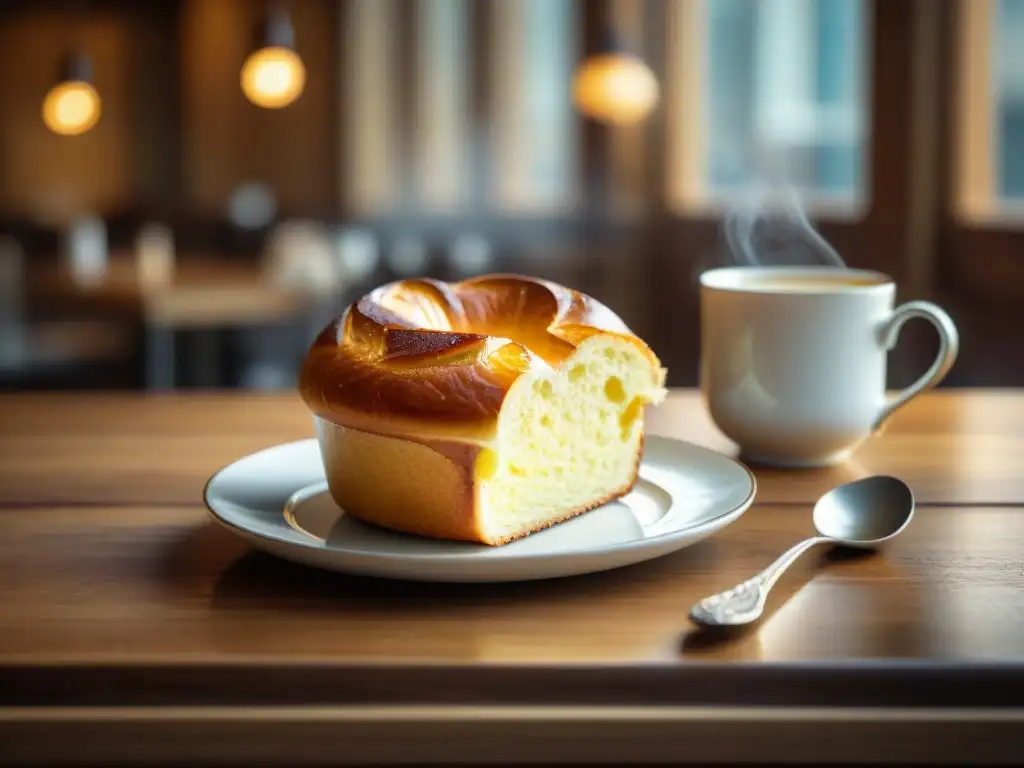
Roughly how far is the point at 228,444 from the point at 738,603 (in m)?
0.67

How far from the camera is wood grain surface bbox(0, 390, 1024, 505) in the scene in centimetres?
101

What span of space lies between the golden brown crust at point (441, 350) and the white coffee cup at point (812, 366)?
19cm

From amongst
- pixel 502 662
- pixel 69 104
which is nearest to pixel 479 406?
pixel 502 662

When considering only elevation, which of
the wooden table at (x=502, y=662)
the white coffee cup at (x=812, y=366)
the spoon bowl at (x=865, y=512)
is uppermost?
the white coffee cup at (x=812, y=366)

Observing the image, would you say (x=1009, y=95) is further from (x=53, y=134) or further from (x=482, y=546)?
(x=53, y=134)

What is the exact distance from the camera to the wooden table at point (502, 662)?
603mm

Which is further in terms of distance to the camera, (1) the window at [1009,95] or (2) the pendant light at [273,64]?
(2) the pendant light at [273,64]

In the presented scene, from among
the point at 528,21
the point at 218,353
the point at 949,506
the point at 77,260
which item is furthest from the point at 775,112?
the point at 949,506

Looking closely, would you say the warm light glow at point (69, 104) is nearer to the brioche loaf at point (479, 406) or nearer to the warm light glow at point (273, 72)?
the warm light glow at point (273, 72)

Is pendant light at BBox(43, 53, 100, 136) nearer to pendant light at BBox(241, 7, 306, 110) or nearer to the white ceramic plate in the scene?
pendant light at BBox(241, 7, 306, 110)

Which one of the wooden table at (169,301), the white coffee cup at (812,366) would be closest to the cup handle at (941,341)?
the white coffee cup at (812,366)

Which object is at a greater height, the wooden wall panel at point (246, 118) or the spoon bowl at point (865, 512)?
the wooden wall panel at point (246, 118)

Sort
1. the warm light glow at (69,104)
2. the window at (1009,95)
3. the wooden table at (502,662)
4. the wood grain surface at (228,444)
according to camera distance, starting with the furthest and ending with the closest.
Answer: the warm light glow at (69,104)
the window at (1009,95)
the wood grain surface at (228,444)
the wooden table at (502,662)

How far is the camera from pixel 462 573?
2.30 feet
